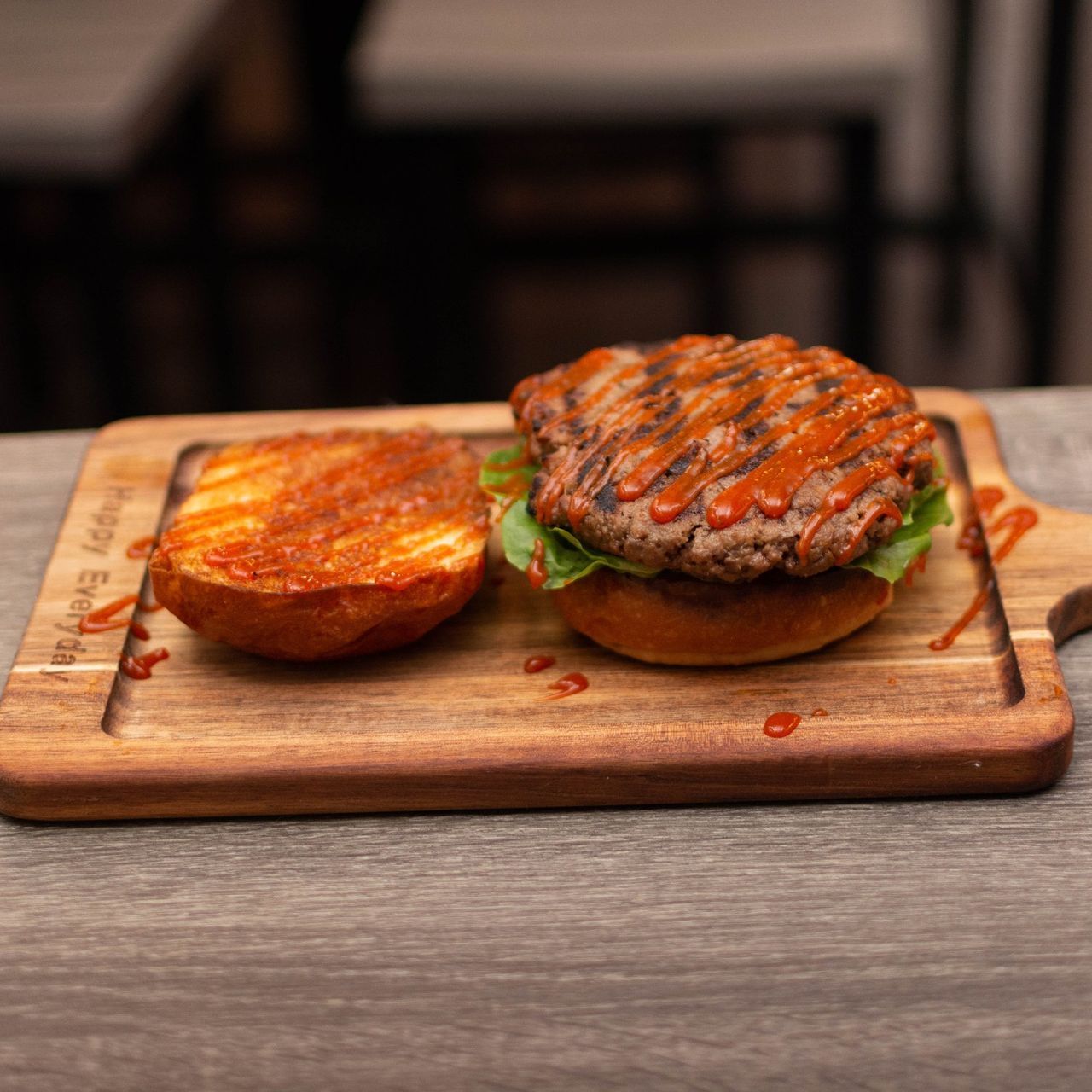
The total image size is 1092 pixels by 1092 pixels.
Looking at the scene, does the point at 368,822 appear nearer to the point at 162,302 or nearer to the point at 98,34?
the point at 98,34

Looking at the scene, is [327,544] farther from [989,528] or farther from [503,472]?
[989,528]

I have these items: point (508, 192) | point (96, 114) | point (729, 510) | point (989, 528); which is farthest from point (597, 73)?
point (508, 192)

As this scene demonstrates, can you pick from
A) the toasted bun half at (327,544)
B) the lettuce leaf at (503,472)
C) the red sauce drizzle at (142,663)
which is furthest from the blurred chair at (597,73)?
the red sauce drizzle at (142,663)

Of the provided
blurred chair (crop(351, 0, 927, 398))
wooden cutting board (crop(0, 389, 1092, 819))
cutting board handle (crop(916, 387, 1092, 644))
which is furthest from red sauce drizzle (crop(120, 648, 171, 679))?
blurred chair (crop(351, 0, 927, 398))

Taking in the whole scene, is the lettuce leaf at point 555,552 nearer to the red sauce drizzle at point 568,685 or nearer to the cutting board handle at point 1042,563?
the red sauce drizzle at point 568,685

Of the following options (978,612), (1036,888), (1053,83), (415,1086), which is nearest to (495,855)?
(415,1086)

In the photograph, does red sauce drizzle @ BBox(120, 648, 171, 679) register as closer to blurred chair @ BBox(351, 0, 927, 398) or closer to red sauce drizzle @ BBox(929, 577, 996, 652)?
red sauce drizzle @ BBox(929, 577, 996, 652)
